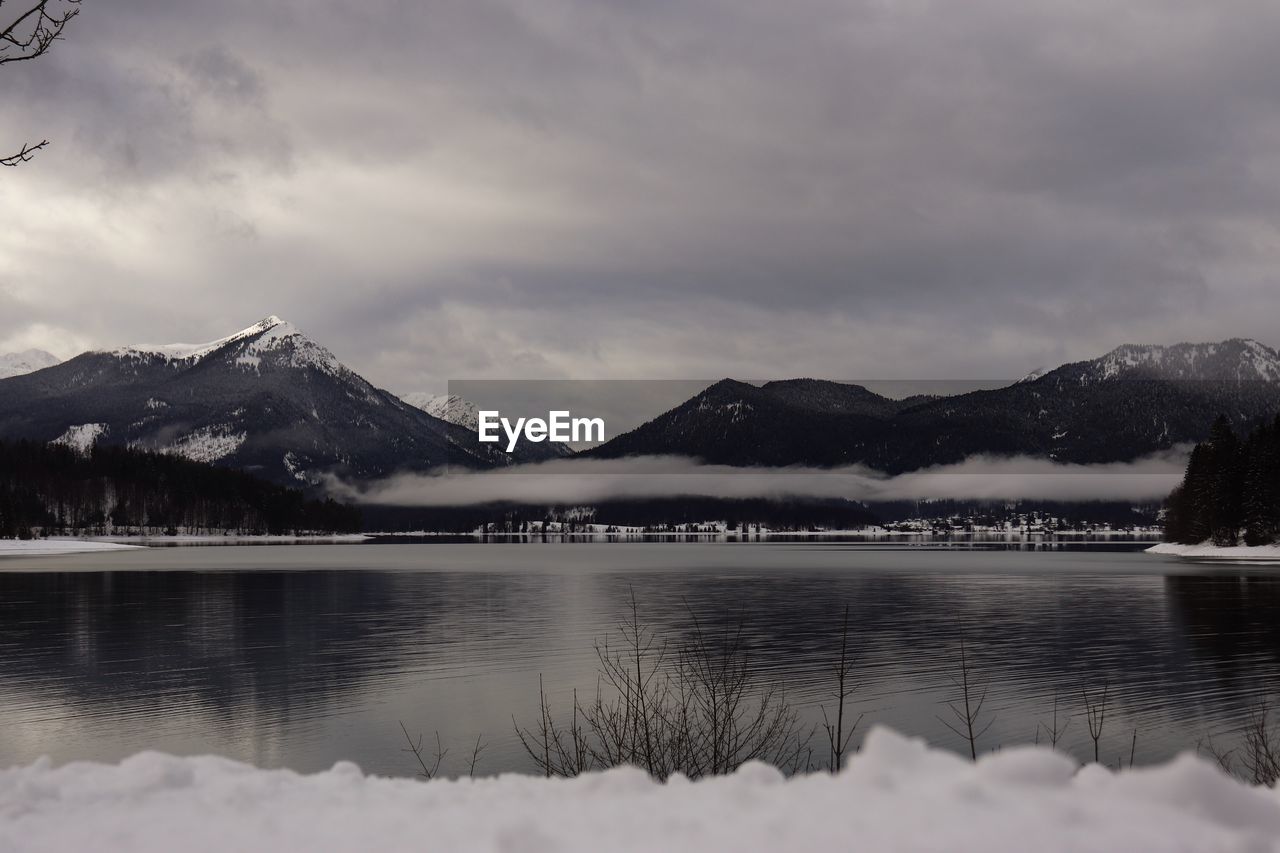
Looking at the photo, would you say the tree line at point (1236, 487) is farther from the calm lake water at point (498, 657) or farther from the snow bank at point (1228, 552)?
the calm lake water at point (498, 657)

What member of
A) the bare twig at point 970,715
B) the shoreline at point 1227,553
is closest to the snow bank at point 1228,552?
the shoreline at point 1227,553

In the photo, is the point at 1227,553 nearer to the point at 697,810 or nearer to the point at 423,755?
the point at 423,755

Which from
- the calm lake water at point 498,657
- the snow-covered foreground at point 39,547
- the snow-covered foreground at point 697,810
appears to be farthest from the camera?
the snow-covered foreground at point 39,547

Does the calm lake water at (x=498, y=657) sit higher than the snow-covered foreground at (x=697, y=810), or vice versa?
the snow-covered foreground at (x=697, y=810)

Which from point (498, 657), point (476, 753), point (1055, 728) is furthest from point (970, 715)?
point (498, 657)

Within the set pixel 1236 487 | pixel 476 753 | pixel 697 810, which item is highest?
pixel 1236 487

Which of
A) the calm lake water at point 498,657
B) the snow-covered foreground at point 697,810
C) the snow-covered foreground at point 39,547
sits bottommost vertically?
the snow-covered foreground at point 39,547
